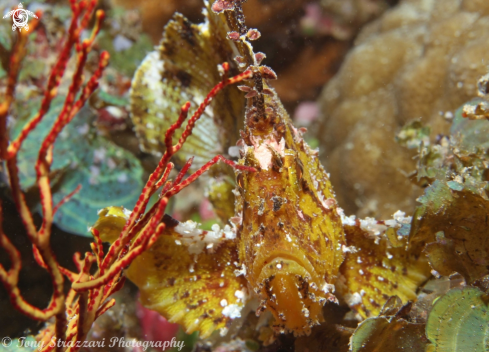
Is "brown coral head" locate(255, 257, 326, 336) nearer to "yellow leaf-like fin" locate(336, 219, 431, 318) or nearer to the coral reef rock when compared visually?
"yellow leaf-like fin" locate(336, 219, 431, 318)

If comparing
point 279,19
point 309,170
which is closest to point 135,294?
point 309,170

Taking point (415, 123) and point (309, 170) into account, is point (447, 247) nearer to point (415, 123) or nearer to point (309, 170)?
point (309, 170)

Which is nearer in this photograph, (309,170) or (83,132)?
(309,170)

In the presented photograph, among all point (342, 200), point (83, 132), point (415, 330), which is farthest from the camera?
point (342, 200)

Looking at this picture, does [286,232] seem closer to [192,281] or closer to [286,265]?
[286,265]

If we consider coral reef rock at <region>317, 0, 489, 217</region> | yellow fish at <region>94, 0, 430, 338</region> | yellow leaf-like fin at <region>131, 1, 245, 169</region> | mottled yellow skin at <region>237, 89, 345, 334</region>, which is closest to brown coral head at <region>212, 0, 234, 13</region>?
yellow fish at <region>94, 0, 430, 338</region>

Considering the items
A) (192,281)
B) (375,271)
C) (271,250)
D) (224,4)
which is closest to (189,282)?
(192,281)

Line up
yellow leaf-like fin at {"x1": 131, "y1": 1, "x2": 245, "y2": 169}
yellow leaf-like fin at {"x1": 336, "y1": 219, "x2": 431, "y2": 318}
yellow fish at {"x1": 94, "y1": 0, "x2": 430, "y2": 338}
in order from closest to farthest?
1. yellow fish at {"x1": 94, "y1": 0, "x2": 430, "y2": 338}
2. yellow leaf-like fin at {"x1": 336, "y1": 219, "x2": 431, "y2": 318}
3. yellow leaf-like fin at {"x1": 131, "y1": 1, "x2": 245, "y2": 169}
